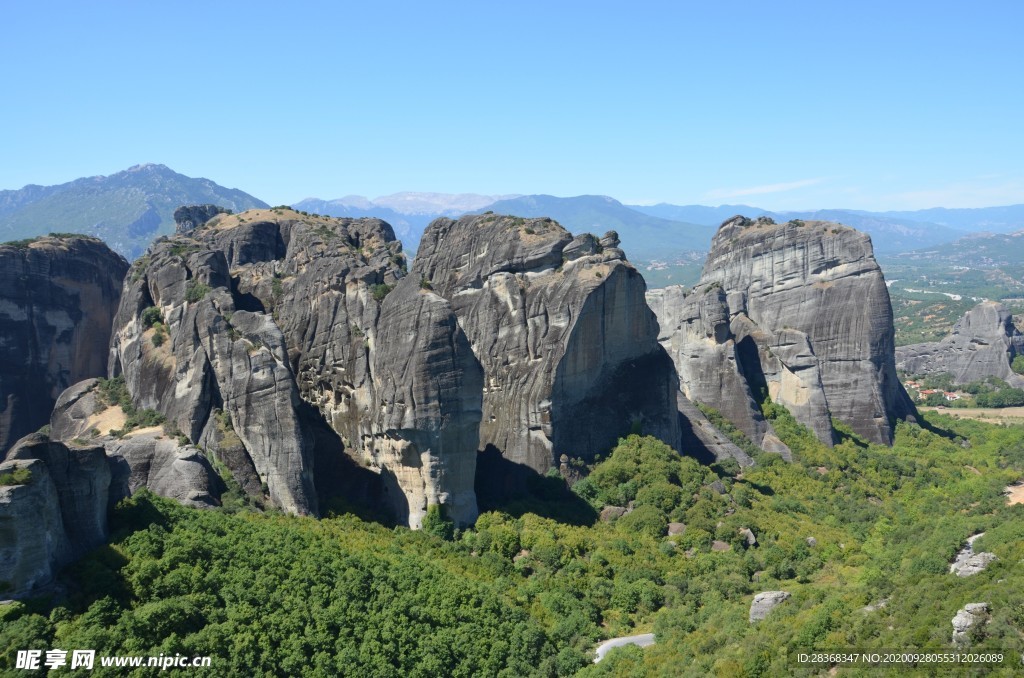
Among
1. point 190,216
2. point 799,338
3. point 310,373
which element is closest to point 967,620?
point 310,373

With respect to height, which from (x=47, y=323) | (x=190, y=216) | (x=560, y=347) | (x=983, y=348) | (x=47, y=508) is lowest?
(x=983, y=348)

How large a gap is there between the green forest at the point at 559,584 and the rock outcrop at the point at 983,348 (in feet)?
168

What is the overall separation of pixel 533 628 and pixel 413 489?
1215 cm

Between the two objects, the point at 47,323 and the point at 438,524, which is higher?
the point at 47,323

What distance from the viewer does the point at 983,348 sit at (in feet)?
317

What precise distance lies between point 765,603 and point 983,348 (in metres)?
80.2

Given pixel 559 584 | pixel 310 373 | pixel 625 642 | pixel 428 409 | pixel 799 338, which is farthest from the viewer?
pixel 799 338

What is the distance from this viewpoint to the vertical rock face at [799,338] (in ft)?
201

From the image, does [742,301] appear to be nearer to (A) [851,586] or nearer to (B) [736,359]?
(B) [736,359]

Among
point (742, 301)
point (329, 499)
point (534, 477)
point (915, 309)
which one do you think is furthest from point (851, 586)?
point (915, 309)

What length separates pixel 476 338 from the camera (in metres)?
51.6

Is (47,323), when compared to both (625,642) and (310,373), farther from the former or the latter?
(625,642)

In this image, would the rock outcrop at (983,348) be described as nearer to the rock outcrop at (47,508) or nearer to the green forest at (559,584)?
the green forest at (559,584)

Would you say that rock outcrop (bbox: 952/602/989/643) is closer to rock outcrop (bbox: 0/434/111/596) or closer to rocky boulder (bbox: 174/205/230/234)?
rock outcrop (bbox: 0/434/111/596)
